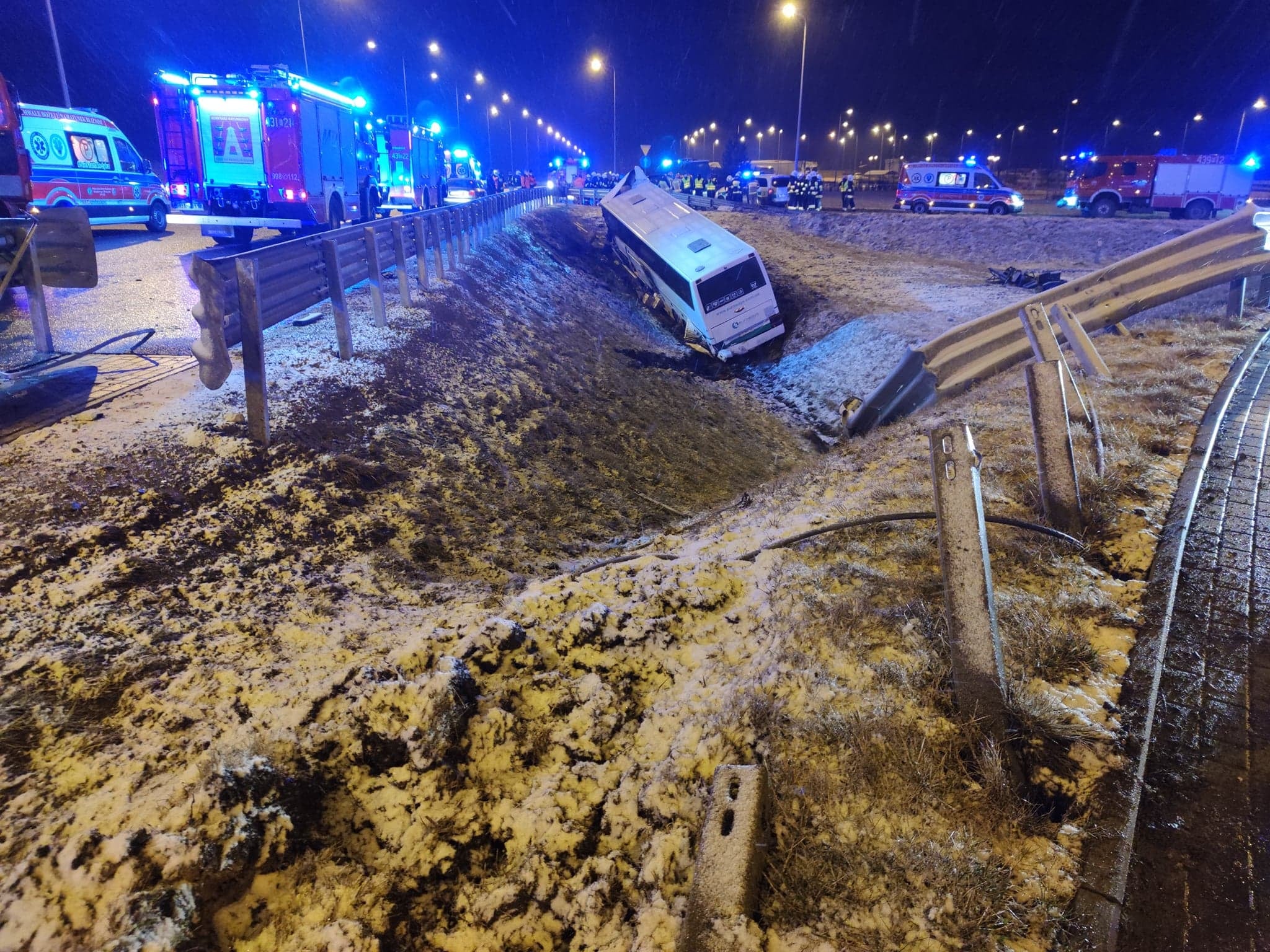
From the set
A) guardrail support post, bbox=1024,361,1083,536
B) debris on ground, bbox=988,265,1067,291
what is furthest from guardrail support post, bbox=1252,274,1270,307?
guardrail support post, bbox=1024,361,1083,536

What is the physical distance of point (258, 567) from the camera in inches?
166

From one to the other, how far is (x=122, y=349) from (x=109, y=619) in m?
5.39

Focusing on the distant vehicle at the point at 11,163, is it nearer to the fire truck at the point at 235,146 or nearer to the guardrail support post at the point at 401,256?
the guardrail support post at the point at 401,256

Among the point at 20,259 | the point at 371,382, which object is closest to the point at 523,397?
the point at 371,382

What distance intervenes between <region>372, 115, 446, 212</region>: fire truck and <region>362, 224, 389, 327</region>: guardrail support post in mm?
16685

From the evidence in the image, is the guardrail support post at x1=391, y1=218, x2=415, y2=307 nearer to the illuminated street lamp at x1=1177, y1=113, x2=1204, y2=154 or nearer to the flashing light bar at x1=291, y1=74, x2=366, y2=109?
the flashing light bar at x1=291, y1=74, x2=366, y2=109

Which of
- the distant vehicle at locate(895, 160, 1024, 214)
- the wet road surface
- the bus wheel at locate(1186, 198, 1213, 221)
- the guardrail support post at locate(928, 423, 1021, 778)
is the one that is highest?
the distant vehicle at locate(895, 160, 1024, 214)

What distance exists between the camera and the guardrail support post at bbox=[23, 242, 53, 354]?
7113mm

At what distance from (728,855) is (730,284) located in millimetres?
15756

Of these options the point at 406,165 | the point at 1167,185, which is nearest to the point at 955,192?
the point at 1167,185

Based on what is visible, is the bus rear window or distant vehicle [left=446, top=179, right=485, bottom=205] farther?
distant vehicle [left=446, top=179, right=485, bottom=205]

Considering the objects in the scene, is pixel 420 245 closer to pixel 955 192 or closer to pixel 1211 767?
pixel 1211 767

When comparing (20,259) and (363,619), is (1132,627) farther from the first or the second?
(20,259)

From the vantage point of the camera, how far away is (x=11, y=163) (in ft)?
33.5
